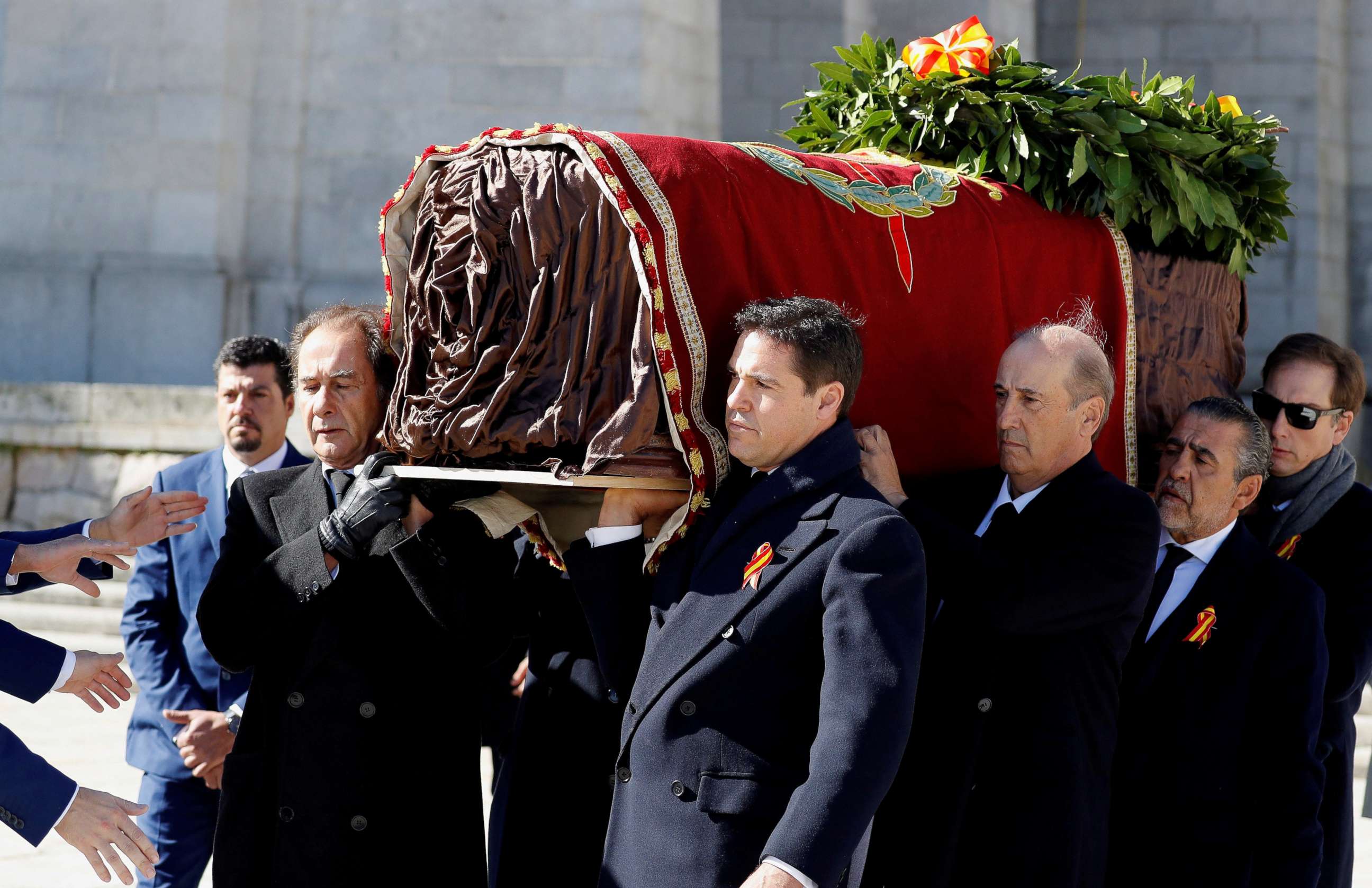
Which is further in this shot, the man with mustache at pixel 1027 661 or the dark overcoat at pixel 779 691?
the man with mustache at pixel 1027 661

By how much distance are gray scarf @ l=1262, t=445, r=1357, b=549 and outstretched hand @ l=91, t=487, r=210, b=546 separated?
2.75 m

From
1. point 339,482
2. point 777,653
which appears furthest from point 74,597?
point 777,653

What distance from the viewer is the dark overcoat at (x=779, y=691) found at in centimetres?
236

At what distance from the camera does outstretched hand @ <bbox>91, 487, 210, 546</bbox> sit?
3377mm

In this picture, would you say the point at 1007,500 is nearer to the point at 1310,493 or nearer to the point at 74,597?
the point at 1310,493

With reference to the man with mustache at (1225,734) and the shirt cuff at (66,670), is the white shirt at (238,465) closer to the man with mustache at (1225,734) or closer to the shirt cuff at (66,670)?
the shirt cuff at (66,670)

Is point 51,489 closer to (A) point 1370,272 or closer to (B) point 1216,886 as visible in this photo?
(B) point 1216,886

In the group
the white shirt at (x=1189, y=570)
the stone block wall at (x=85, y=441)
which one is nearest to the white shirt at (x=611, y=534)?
the white shirt at (x=1189, y=570)

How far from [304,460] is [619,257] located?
188 cm

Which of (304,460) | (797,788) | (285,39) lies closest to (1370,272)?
(285,39)

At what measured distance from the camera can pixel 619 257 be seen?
9.13 feet

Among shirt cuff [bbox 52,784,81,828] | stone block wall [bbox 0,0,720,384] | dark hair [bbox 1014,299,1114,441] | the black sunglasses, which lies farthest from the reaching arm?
stone block wall [bbox 0,0,720,384]

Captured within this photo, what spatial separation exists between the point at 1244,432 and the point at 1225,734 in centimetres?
72

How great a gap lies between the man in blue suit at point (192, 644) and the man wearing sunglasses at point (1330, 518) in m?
2.75
